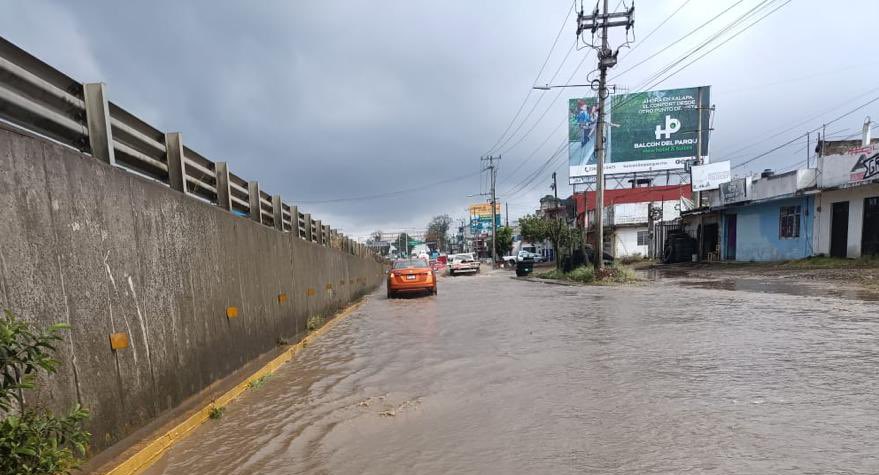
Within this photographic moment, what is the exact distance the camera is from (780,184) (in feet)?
74.1

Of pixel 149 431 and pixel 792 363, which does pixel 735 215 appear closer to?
pixel 792 363

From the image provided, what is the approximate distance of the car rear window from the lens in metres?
16.6

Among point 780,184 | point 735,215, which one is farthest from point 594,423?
point 735,215

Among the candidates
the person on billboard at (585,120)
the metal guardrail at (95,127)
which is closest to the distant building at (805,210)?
the person on billboard at (585,120)

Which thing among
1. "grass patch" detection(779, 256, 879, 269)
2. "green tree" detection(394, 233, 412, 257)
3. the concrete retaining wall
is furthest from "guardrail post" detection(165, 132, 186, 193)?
"green tree" detection(394, 233, 412, 257)

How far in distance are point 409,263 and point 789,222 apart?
1964cm

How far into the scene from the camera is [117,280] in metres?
3.71

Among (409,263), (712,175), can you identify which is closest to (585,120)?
(712,175)

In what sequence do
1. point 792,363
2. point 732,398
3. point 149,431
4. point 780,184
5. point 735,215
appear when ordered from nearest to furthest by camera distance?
point 149,431
point 732,398
point 792,363
point 780,184
point 735,215

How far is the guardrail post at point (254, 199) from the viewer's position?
7.96m

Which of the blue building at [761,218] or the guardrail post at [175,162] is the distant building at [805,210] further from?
the guardrail post at [175,162]

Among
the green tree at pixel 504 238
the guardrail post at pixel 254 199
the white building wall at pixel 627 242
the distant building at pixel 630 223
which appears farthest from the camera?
the green tree at pixel 504 238

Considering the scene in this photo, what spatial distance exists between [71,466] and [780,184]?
28.0 metres

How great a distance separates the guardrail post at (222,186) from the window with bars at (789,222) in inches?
1010
